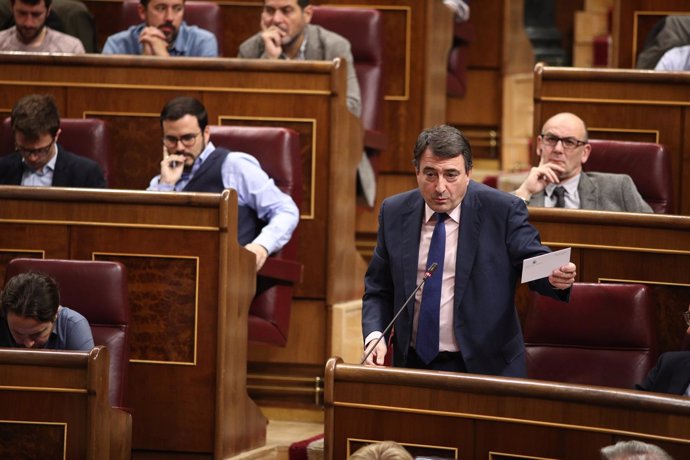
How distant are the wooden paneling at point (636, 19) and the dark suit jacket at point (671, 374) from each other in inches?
34.8

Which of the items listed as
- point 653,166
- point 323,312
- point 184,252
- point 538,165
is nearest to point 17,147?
point 184,252

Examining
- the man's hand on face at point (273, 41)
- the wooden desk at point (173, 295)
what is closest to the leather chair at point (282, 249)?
the wooden desk at point (173, 295)

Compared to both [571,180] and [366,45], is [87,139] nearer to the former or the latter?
[366,45]

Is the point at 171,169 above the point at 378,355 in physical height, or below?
above

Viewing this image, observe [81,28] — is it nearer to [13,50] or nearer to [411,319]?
[13,50]

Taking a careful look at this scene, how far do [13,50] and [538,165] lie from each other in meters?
0.87

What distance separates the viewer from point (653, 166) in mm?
1672

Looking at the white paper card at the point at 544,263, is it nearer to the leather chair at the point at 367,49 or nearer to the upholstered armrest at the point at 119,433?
the upholstered armrest at the point at 119,433

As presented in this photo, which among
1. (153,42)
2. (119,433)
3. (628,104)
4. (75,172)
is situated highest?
(153,42)

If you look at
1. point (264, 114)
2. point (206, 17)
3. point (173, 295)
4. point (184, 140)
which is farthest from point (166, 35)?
point (173, 295)

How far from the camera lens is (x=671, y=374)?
1.23 metres

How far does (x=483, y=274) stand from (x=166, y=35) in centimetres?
101

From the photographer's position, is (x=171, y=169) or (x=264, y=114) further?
(x=264, y=114)

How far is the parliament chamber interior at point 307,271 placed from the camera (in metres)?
1.13
